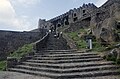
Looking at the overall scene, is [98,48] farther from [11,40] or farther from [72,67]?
[11,40]

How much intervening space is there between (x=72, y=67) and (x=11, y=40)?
1492 centimetres

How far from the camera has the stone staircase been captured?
8648 millimetres

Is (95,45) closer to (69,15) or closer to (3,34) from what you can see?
(3,34)

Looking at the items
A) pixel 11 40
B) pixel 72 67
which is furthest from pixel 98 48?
pixel 11 40

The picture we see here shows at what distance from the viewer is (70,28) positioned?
86.4ft

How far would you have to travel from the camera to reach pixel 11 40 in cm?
2314

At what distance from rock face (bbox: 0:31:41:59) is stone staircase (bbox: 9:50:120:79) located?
35.3 ft

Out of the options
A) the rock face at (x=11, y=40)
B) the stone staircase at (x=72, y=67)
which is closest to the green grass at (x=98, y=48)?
the stone staircase at (x=72, y=67)

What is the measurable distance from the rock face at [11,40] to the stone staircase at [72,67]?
1077cm

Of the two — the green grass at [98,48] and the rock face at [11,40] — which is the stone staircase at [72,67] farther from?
the rock face at [11,40]

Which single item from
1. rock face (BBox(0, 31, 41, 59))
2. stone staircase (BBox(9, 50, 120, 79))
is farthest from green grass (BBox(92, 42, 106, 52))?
rock face (BBox(0, 31, 41, 59))

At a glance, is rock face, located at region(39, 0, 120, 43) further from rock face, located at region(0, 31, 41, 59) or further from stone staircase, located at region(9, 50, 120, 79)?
rock face, located at region(0, 31, 41, 59)

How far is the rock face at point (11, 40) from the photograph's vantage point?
22438 millimetres

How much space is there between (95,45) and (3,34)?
38.9 ft
